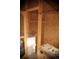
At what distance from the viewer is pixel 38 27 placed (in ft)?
5.55

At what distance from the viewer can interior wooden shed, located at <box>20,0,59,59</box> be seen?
5.41 feet

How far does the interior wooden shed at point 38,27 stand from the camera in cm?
165
